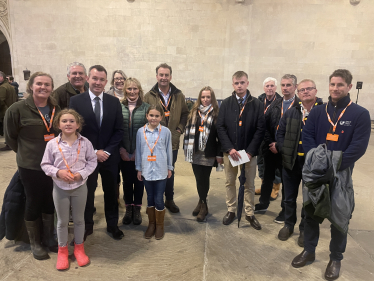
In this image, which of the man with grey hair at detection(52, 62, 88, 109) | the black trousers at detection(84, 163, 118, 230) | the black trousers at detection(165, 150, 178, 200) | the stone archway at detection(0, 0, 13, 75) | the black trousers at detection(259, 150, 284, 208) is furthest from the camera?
the stone archway at detection(0, 0, 13, 75)

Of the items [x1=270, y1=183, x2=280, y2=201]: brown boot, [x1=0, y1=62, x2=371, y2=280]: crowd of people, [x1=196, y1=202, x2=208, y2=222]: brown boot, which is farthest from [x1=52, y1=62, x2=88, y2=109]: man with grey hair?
[x1=270, y1=183, x2=280, y2=201]: brown boot

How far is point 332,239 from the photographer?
240 centimetres

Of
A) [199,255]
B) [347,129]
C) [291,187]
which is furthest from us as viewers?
[291,187]

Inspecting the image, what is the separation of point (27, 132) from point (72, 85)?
3.26 feet

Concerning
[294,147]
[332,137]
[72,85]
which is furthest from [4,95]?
[332,137]

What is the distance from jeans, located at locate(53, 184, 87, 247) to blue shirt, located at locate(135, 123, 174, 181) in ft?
→ 2.35

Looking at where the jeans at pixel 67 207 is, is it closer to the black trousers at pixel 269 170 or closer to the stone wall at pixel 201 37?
the black trousers at pixel 269 170

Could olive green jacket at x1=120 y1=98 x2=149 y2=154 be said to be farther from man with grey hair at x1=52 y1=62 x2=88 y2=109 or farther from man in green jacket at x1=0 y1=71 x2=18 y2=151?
man in green jacket at x1=0 y1=71 x2=18 y2=151

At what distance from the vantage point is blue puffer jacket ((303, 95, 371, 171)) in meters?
2.21

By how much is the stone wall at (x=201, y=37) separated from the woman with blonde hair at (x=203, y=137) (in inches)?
317

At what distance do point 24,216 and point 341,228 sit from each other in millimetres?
3275

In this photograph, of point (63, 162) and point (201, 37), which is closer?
point (63, 162)

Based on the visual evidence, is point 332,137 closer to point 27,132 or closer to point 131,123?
point 131,123

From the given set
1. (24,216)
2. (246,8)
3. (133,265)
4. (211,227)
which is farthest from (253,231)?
(246,8)
